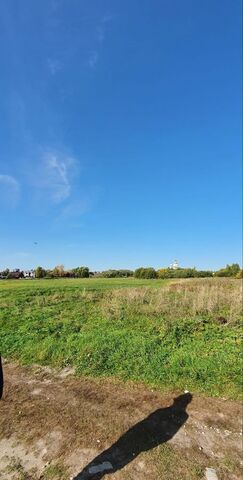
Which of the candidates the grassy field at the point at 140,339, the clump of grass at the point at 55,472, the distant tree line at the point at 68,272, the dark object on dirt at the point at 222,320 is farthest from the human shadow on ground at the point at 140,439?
the distant tree line at the point at 68,272

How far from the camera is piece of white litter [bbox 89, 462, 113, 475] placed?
5.22 meters

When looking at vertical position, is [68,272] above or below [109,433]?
above

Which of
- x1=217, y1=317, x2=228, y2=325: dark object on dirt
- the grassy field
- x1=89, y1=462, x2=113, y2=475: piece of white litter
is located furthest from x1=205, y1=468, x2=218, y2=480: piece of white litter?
x1=217, y1=317, x2=228, y2=325: dark object on dirt

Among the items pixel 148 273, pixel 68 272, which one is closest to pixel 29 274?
pixel 68 272

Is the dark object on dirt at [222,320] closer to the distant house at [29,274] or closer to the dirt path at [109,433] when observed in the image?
the dirt path at [109,433]

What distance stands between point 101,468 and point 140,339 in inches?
236

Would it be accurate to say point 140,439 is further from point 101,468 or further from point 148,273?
point 148,273

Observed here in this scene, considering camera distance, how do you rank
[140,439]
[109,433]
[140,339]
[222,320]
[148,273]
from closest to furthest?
[140,439]
[109,433]
[140,339]
[222,320]
[148,273]

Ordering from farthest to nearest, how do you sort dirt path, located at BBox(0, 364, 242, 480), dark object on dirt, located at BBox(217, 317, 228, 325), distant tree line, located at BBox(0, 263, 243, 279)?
distant tree line, located at BBox(0, 263, 243, 279), dark object on dirt, located at BBox(217, 317, 228, 325), dirt path, located at BBox(0, 364, 242, 480)

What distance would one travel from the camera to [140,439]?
6211 millimetres

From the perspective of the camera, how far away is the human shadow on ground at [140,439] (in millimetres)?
5305

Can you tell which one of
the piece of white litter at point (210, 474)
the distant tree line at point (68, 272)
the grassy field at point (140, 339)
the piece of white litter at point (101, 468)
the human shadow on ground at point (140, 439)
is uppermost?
the distant tree line at point (68, 272)

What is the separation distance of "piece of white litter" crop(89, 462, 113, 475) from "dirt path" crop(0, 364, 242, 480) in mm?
19

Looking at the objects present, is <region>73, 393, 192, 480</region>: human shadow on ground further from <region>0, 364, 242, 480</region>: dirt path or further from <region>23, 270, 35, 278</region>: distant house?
<region>23, 270, 35, 278</region>: distant house
